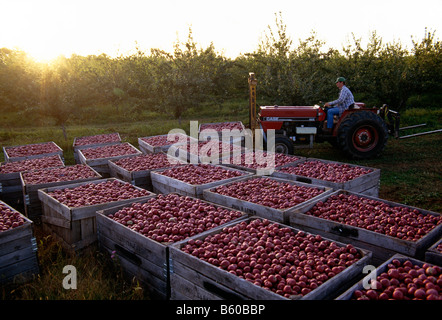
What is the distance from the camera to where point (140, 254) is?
12.1 ft

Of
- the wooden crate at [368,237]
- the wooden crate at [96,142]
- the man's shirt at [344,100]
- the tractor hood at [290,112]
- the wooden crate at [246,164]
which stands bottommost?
the wooden crate at [368,237]

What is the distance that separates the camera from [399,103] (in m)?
16.2

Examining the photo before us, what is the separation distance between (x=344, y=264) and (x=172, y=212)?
7.22 ft

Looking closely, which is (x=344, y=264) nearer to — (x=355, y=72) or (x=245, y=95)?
(x=355, y=72)

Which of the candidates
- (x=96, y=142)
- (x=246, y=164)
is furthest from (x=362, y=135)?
(x=96, y=142)

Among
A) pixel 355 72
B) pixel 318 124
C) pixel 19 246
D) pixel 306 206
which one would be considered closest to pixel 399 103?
pixel 355 72

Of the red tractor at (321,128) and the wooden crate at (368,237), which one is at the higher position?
the red tractor at (321,128)

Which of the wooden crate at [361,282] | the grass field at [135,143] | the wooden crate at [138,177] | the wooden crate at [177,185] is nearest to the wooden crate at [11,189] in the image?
the grass field at [135,143]

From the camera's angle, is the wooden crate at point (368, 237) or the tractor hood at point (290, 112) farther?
the tractor hood at point (290, 112)

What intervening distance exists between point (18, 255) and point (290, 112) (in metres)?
7.69

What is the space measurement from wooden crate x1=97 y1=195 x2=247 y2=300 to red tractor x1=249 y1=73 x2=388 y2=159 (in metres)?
5.93

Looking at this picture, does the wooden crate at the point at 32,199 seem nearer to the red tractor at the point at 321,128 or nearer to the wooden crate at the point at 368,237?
the wooden crate at the point at 368,237

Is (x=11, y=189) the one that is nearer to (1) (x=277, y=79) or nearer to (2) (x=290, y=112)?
(2) (x=290, y=112)

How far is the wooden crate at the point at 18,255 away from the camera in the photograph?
3.80m
